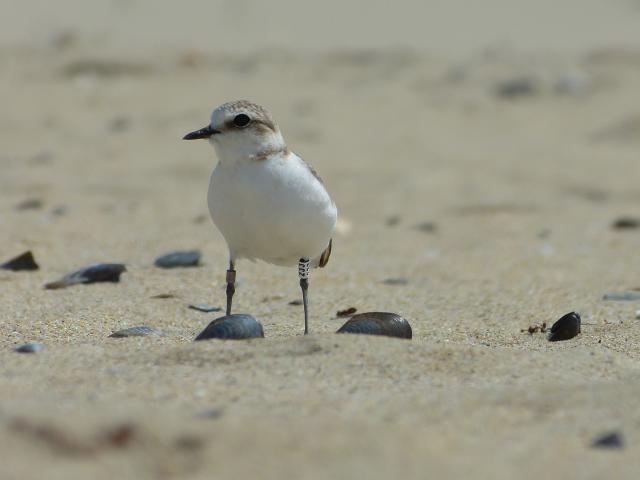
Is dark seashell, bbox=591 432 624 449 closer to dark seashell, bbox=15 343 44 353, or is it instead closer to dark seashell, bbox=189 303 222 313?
dark seashell, bbox=15 343 44 353

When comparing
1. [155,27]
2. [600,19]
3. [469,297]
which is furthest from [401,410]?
[600,19]

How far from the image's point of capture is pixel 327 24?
56.5 feet

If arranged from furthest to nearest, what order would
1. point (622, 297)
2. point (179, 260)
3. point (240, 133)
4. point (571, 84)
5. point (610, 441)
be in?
point (571, 84), point (179, 260), point (622, 297), point (240, 133), point (610, 441)

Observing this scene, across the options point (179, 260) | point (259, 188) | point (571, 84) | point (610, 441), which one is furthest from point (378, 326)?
point (571, 84)

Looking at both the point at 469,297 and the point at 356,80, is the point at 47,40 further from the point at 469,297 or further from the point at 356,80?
the point at 469,297

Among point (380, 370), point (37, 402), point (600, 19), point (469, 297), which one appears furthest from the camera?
point (600, 19)

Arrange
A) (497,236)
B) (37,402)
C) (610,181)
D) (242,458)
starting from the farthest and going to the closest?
1. (610,181)
2. (497,236)
3. (37,402)
4. (242,458)

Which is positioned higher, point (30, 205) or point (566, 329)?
point (30, 205)

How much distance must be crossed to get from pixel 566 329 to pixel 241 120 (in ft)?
5.16

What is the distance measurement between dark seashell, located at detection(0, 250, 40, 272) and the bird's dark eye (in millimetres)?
2121

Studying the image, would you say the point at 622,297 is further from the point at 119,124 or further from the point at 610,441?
the point at 119,124

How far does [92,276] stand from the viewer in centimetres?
554

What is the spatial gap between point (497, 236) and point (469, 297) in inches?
84.4

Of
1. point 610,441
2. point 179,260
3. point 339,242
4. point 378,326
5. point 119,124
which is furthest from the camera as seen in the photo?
point 119,124
